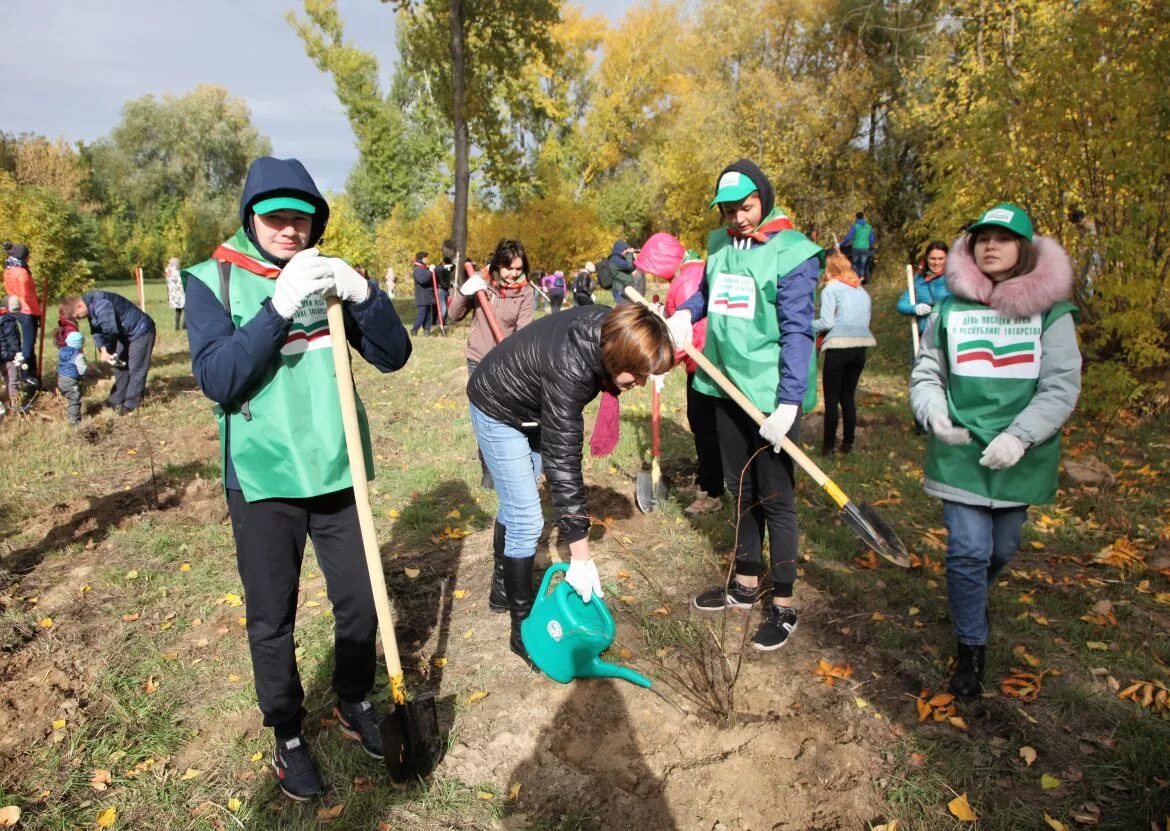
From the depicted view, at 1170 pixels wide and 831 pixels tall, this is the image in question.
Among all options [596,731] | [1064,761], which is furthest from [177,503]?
[1064,761]

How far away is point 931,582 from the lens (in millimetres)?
4031

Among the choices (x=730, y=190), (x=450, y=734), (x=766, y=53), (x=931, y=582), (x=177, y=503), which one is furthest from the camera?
(x=766, y=53)

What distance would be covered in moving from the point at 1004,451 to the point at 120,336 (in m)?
Answer: 9.21

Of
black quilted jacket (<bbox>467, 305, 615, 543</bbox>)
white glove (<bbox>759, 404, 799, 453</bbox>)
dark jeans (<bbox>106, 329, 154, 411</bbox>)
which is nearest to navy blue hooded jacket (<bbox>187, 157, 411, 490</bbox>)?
black quilted jacket (<bbox>467, 305, 615, 543</bbox>)

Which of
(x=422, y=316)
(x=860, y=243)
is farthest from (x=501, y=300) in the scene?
(x=860, y=243)

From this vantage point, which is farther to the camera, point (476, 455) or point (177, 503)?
point (476, 455)

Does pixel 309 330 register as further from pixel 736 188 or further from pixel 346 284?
pixel 736 188

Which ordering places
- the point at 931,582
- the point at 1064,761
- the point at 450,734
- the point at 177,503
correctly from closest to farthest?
the point at 1064,761
the point at 450,734
the point at 931,582
the point at 177,503

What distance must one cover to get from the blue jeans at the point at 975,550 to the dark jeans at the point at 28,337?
9.96 meters

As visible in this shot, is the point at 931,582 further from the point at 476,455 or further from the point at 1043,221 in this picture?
the point at 1043,221

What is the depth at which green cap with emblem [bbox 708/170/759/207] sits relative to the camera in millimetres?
3057

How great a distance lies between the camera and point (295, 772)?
2.54 metres

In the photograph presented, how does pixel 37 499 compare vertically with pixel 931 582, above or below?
above

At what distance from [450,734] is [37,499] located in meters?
4.92
